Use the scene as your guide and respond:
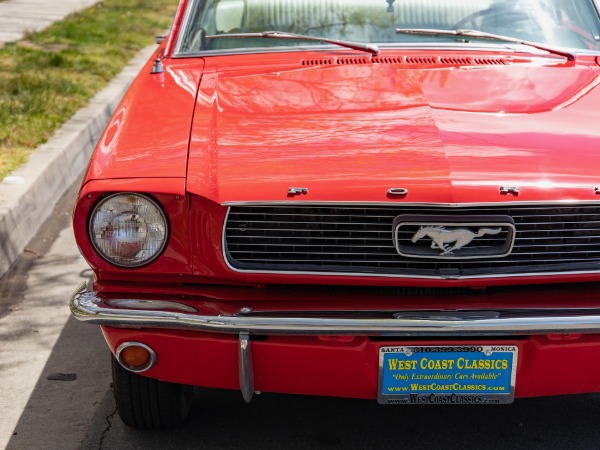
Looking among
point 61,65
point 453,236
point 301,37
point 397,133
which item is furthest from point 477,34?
point 61,65

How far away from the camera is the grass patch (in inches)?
283

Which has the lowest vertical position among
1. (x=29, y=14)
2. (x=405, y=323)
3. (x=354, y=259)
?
(x=29, y=14)

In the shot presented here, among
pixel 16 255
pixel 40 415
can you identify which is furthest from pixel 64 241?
pixel 40 415

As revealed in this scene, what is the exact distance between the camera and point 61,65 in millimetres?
9547

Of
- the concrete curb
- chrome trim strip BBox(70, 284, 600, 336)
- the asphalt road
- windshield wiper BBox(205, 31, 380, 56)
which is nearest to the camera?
chrome trim strip BBox(70, 284, 600, 336)

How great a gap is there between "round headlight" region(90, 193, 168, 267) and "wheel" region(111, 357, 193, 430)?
17.8 inches

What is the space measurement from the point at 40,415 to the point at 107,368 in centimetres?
46

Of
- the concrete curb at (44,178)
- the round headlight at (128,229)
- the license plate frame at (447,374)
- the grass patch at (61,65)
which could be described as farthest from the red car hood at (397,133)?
the grass patch at (61,65)

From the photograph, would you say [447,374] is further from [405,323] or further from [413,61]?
[413,61]

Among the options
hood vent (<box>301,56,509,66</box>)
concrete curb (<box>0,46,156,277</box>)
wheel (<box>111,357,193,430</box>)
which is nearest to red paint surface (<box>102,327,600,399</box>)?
wheel (<box>111,357,193,430</box>)

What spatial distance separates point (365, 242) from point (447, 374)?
0.45m

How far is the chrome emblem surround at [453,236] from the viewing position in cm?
302

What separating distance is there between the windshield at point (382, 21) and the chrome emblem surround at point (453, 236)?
4.90 ft

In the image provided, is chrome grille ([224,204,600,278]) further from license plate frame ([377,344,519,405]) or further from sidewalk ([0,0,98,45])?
sidewalk ([0,0,98,45])
